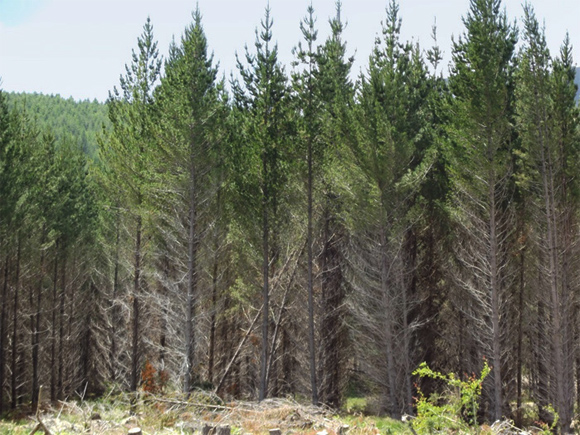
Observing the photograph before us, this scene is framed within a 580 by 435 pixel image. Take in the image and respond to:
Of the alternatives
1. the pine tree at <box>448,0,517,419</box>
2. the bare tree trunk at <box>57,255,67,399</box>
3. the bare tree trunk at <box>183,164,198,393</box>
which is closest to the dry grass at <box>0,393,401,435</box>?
the bare tree trunk at <box>183,164,198,393</box>

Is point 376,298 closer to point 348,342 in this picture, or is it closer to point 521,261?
point 348,342

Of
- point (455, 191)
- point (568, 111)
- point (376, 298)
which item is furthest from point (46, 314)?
point (568, 111)

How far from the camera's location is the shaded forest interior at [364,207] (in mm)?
14750

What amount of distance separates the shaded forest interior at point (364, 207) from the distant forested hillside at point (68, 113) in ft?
Result: 264

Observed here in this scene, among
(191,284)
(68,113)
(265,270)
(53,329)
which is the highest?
(68,113)

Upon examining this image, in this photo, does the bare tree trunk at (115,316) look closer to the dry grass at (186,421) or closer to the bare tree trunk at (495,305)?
the dry grass at (186,421)

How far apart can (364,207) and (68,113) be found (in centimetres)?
12876

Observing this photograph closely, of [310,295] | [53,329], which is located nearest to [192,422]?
[310,295]

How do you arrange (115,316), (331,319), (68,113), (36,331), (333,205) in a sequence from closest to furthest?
(333,205), (331,319), (36,331), (115,316), (68,113)

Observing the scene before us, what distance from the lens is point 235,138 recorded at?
1592 centimetres

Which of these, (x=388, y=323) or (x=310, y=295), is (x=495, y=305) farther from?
(x=310, y=295)

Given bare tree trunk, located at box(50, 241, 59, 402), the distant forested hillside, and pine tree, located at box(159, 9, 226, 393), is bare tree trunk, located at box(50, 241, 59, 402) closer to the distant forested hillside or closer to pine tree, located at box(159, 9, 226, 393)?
pine tree, located at box(159, 9, 226, 393)

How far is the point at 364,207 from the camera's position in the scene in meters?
15.7

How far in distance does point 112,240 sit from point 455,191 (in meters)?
14.5
